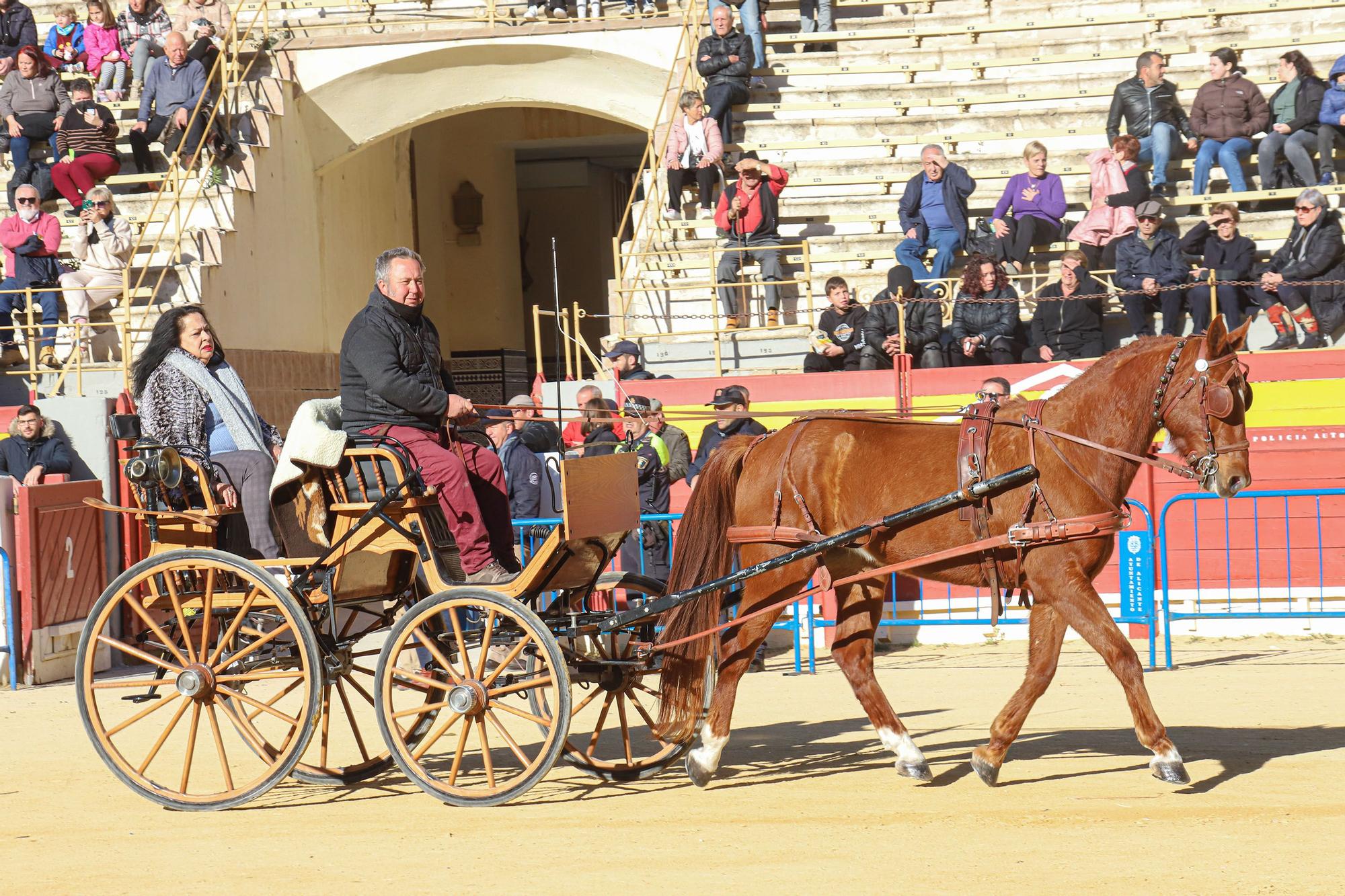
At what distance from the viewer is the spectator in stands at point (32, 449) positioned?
40.1 ft

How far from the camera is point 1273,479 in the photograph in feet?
37.4

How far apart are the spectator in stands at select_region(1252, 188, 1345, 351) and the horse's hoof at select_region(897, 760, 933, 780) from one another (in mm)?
8269

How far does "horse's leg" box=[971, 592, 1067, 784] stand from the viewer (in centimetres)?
653

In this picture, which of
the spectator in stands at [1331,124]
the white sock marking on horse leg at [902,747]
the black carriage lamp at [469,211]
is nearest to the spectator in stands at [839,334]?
the spectator in stands at [1331,124]

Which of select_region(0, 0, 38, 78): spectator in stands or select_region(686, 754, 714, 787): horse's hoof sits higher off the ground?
select_region(0, 0, 38, 78): spectator in stands

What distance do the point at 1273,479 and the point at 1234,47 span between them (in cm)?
803

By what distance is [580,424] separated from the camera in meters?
12.2

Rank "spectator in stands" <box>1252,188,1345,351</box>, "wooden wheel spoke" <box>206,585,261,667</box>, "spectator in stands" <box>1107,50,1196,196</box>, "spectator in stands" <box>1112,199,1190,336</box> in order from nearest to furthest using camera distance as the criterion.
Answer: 1. "wooden wheel spoke" <box>206,585,261,667</box>
2. "spectator in stands" <box>1252,188,1345,351</box>
3. "spectator in stands" <box>1112,199,1190,336</box>
4. "spectator in stands" <box>1107,50,1196,196</box>

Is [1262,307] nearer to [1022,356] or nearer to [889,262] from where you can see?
[1022,356]

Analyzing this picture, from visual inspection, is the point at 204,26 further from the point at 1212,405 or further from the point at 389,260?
the point at 1212,405

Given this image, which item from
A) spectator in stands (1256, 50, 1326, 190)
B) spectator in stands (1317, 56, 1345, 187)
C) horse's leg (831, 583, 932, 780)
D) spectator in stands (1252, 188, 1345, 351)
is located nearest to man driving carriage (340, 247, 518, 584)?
horse's leg (831, 583, 932, 780)

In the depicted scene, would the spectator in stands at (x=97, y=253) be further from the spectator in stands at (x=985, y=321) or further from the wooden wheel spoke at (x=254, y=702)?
the wooden wheel spoke at (x=254, y=702)

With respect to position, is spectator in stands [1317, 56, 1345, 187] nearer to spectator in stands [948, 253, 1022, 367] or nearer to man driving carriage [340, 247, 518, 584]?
spectator in stands [948, 253, 1022, 367]

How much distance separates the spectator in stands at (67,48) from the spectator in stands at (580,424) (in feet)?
30.9
